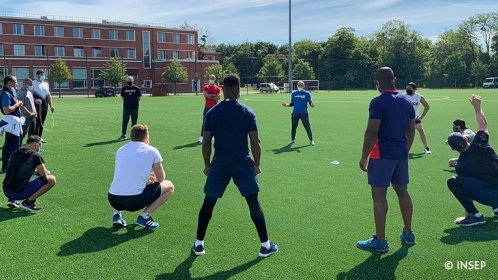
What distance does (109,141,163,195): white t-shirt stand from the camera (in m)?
5.32

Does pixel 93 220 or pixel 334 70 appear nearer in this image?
pixel 93 220

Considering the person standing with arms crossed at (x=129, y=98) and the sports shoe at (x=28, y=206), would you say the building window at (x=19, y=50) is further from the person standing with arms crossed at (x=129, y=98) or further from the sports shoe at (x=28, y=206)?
the sports shoe at (x=28, y=206)

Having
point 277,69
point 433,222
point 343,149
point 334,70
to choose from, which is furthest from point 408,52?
point 433,222

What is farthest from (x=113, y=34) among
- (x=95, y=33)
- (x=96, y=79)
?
(x=96, y=79)

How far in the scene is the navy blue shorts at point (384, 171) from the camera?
4773mm

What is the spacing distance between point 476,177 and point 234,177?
10.7 ft

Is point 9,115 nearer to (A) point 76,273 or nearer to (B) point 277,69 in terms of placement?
(A) point 76,273

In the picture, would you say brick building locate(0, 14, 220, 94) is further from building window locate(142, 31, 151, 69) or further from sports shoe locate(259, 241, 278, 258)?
sports shoe locate(259, 241, 278, 258)

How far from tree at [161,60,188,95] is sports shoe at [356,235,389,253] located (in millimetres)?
66555

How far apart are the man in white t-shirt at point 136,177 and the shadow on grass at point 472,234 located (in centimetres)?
357

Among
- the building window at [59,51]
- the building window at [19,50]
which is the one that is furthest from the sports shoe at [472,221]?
the building window at [59,51]

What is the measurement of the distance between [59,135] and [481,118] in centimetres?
1347

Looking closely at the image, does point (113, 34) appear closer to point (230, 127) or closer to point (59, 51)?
point (59, 51)

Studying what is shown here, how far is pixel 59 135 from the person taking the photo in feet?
50.5
